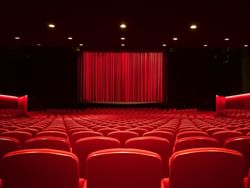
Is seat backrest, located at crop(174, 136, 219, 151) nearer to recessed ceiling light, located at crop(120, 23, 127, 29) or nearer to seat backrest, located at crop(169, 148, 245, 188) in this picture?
seat backrest, located at crop(169, 148, 245, 188)

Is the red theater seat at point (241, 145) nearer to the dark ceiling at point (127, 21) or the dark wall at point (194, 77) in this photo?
the dark ceiling at point (127, 21)

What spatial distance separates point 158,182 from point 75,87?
1610 centimetres

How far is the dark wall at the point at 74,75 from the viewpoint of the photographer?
16.4 metres

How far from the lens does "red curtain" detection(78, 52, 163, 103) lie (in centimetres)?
1809

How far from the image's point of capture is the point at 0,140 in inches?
81.1

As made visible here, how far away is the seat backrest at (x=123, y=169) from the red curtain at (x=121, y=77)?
16672 mm

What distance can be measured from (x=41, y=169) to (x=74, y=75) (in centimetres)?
1611

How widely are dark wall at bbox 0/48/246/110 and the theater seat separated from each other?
1566 cm

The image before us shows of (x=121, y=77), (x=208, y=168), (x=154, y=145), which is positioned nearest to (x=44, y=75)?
(x=121, y=77)

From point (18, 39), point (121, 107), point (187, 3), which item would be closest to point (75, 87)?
point (121, 107)

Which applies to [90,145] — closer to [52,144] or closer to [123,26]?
[52,144]

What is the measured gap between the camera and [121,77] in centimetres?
1875

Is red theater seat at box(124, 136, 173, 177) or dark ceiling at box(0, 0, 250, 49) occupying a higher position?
dark ceiling at box(0, 0, 250, 49)

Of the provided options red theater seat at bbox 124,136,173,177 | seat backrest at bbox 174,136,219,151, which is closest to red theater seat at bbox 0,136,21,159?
red theater seat at bbox 124,136,173,177
